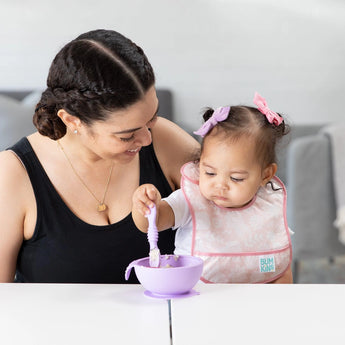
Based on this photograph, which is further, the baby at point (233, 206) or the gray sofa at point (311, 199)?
the gray sofa at point (311, 199)

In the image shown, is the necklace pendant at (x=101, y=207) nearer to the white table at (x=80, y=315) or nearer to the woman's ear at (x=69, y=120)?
the woman's ear at (x=69, y=120)

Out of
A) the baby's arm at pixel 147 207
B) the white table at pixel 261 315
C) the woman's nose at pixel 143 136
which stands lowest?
the white table at pixel 261 315

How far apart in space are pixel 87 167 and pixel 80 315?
A: 27.2 inches

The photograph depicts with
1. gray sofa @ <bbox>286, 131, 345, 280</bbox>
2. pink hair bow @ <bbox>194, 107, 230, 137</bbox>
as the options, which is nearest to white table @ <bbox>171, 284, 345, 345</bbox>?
pink hair bow @ <bbox>194, 107, 230, 137</bbox>

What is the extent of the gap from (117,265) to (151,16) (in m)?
1.85

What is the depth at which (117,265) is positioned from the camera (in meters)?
1.56

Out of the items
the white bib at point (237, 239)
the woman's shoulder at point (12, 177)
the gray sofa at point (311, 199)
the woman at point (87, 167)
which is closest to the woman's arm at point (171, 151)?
the woman at point (87, 167)

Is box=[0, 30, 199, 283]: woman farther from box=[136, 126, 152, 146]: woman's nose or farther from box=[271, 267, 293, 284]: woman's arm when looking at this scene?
box=[271, 267, 293, 284]: woman's arm

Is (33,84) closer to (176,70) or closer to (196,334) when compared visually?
(176,70)

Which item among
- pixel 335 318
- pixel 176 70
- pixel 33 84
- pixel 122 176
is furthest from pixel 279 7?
pixel 335 318

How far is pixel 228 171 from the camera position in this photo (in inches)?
52.1

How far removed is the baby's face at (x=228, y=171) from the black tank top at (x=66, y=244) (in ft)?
0.95

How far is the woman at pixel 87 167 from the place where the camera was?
1.30 meters

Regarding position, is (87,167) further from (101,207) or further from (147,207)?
(147,207)
